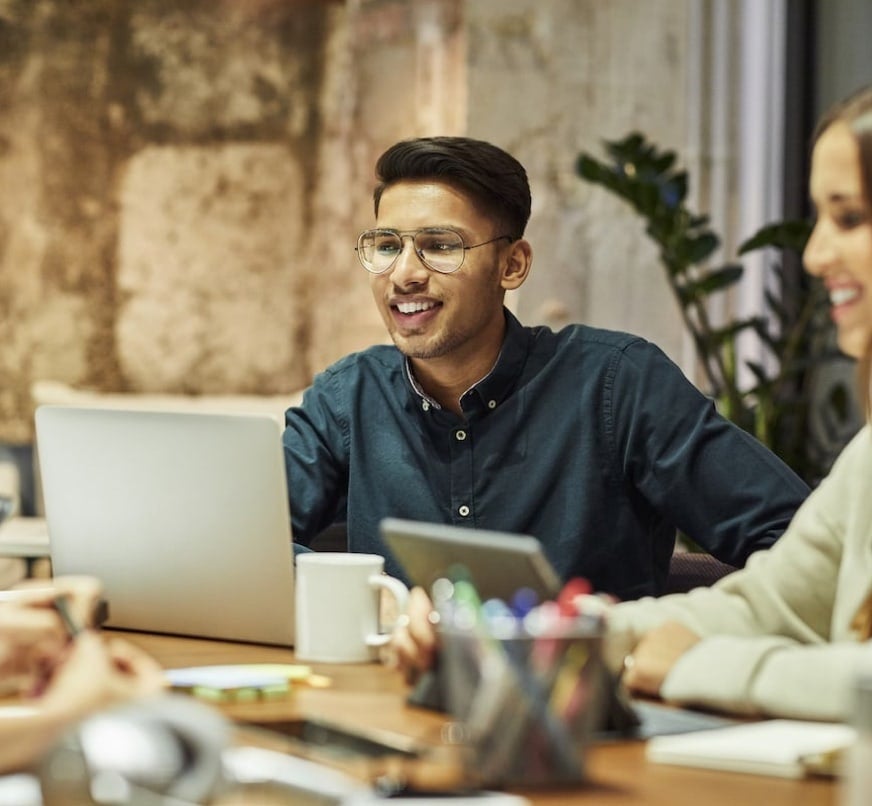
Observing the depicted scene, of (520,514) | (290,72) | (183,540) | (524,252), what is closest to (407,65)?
(290,72)

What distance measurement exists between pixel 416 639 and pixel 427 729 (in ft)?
0.52

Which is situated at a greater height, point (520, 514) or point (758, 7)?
point (758, 7)

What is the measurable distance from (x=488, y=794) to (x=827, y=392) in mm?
A: 3666

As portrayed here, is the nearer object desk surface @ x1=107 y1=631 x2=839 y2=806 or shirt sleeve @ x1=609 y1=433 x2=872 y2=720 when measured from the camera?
desk surface @ x1=107 y1=631 x2=839 y2=806

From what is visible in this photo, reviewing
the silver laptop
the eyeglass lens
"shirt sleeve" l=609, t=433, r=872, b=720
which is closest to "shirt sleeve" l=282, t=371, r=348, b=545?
the eyeglass lens

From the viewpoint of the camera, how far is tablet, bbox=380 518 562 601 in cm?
125

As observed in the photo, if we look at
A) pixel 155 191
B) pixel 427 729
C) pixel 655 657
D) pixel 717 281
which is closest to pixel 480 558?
pixel 427 729

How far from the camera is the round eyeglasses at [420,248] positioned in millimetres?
2361

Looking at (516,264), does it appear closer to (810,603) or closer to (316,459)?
(316,459)

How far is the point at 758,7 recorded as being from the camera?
4484 mm

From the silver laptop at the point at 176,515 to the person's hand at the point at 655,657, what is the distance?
403 mm

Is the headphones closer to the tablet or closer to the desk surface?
the desk surface

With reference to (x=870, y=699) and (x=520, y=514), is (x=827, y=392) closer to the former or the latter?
Answer: (x=520, y=514)

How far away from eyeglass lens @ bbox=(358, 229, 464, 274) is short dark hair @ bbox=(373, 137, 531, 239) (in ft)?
0.28
